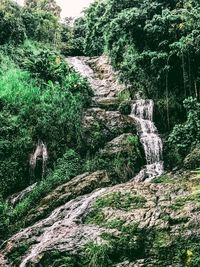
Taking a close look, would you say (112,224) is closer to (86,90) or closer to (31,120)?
(31,120)

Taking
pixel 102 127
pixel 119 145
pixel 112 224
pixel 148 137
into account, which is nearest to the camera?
pixel 112 224

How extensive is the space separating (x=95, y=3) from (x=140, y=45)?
23.7 ft

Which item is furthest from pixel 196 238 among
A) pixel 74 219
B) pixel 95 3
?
pixel 95 3

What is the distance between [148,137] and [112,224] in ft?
17.4

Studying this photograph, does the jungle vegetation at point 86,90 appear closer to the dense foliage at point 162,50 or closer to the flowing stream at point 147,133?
the dense foliage at point 162,50

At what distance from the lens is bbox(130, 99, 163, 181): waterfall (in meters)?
10.9

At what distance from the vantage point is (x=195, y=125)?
11266 millimetres

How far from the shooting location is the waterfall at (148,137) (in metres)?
10.9

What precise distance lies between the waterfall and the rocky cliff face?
410 millimetres

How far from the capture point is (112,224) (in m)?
7.18

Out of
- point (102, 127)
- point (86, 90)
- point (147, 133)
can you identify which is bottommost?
point (147, 133)

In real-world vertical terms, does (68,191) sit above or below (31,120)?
below

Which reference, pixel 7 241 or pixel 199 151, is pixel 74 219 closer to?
pixel 7 241

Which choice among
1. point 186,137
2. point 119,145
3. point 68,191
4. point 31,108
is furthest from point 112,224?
point 31,108
